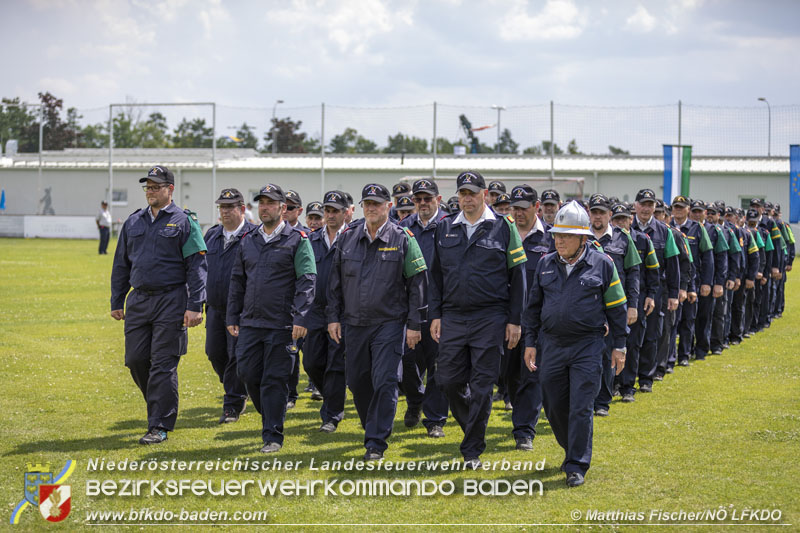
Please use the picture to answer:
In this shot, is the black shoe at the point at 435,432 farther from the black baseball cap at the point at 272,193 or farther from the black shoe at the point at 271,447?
the black baseball cap at the point at 272,193

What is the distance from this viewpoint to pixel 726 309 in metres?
13.9

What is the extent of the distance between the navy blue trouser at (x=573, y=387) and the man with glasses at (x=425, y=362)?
5.60 feet

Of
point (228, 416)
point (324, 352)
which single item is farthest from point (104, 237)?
point (324, 352)

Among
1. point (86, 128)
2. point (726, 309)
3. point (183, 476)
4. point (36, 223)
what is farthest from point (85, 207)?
point (183, 476)

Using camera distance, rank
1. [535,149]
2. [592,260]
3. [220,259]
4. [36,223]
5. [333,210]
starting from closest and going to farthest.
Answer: [592,260], [333,210], [220,259], [535,149], [36,223]

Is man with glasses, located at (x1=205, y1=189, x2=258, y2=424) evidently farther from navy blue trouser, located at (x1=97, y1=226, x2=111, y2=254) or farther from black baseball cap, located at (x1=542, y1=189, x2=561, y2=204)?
navy blue trouser, located at (x1=97, y1=226, x2=111, y2=254)

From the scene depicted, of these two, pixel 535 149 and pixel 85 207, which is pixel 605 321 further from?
pixel 85 207

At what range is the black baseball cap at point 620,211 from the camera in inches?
378

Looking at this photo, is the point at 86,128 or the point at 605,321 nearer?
the point at 605,321

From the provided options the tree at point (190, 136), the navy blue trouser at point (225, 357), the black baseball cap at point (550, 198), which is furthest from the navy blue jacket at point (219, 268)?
the tree at point (190, 136)

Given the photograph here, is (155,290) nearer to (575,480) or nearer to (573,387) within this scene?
(573,387)

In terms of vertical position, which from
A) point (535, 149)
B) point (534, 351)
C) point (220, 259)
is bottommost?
point (534, 351)

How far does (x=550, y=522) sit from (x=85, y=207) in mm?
46495

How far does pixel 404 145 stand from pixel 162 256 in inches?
1399
